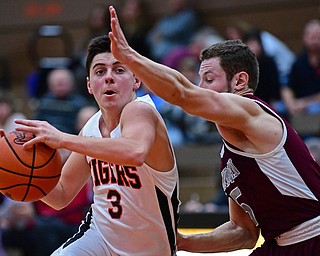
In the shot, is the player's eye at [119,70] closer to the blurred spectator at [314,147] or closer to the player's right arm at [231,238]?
the player's right arm at [231,238]

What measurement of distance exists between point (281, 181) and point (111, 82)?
4.12 feet

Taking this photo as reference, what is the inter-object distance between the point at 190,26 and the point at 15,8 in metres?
4.41

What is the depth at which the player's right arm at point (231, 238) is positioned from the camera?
5473mm

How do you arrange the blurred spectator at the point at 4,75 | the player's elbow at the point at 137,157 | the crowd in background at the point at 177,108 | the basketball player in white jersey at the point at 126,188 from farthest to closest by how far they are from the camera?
the blurred spectator at the point at 4,75
the crowd in background at the point at 177,108
the basketball player in white jersey at the point at 126,188
the player's elbow at the point at 137,157

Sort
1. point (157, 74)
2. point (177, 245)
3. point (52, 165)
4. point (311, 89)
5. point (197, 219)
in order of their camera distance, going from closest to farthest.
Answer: point (157, 74) < point (52, 165) < point (177, 245) < point (197, 219) < point (311, 89)

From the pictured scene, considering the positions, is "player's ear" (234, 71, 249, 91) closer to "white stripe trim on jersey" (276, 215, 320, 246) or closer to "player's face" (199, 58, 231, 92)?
"player's face" (199, 58, 231, 92)

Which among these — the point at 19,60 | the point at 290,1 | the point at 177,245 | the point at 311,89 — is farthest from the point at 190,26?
the point at 177,245

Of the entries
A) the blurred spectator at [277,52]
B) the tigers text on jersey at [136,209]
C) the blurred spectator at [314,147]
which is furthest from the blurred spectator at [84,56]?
the tigers text on jersey at [136,209]

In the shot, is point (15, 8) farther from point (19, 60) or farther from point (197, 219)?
point (197, 219)

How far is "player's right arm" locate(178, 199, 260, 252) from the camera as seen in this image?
18.0 feet

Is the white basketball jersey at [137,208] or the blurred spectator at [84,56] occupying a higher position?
the blurred spectator at [84,56]

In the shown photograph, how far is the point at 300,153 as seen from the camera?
4.84 metres

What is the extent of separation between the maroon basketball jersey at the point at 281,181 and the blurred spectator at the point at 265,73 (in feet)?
14.0

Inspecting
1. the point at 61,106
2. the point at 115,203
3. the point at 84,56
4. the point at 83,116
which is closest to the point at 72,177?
the point at 115,203
